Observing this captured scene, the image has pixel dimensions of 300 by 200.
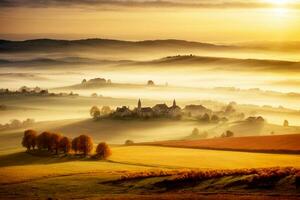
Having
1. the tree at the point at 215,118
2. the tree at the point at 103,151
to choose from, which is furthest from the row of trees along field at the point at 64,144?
the tree at the point at 215,118

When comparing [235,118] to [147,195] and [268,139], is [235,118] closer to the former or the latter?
[268,139]

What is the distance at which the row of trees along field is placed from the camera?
8169 cm

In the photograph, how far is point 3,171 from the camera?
222 feet

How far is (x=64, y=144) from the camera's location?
85375 mm

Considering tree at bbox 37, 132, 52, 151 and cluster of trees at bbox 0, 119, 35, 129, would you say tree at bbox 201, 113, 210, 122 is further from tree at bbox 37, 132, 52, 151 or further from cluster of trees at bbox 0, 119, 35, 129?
tree at bbox 37, 132, 52, 151

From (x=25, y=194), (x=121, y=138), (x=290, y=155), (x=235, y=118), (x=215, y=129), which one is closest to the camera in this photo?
(x=25, y=194)

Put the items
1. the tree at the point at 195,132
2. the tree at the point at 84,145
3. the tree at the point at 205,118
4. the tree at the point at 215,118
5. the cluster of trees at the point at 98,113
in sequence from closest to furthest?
the tree at the point at 84,145, the tree at the point at 195,132, the tree at the point at 205,118, the tree at the point at 215,118, the cluster of trees at the point at 98,113

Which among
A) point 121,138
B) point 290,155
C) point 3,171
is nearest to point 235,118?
point 121,138

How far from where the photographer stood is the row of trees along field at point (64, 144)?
3216 inches

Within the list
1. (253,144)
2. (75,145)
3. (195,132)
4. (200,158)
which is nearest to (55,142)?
(75,145)

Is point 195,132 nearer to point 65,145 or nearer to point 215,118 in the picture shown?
point 215,118

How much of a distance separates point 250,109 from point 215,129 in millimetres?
42732

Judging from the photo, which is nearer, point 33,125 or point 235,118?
point 33,125

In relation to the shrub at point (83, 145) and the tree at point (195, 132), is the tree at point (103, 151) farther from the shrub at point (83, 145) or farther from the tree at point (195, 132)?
the tree at point (195, 132)
